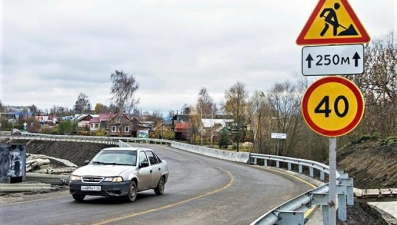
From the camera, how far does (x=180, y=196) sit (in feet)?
49.5

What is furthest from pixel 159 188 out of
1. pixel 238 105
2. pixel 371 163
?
pixel 238 105

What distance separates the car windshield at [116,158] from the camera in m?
14.0

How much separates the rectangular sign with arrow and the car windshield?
30.0 feet

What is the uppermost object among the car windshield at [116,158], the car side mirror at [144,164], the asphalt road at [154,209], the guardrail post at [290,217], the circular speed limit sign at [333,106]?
the circular speed limit sign at [333,106]

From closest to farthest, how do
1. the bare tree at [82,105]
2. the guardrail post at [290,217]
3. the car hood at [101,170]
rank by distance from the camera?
the guardrail post at [290,217] → the car hood at [101,170] → the bare tree at [82,105]

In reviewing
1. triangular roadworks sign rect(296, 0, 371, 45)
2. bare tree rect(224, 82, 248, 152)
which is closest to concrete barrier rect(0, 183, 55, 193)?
triangular roadworks sign rect(296, 0, 371, 45)

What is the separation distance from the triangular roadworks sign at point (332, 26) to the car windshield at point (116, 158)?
364 inches

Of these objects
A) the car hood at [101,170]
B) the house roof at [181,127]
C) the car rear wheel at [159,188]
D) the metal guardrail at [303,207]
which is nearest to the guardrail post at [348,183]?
the metal guardrail at [303,207]

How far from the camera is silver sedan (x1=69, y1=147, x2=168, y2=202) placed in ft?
41.4

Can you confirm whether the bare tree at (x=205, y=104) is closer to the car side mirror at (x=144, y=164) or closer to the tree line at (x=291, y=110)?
the tree line at (x=291, y=110)

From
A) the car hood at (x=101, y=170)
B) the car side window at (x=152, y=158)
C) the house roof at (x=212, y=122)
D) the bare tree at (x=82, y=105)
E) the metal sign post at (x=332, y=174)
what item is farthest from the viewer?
the bare tree at (x=82, y=105)

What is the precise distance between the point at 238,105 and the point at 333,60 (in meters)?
92.9

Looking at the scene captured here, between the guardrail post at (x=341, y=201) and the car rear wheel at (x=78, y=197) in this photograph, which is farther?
the car rear wheel at (x=78, y=197)

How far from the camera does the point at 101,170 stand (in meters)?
13.1
